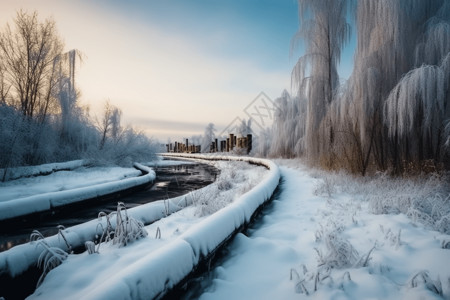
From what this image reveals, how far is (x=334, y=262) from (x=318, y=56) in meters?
8.41

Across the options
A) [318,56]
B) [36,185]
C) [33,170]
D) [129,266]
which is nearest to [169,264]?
[129,266]

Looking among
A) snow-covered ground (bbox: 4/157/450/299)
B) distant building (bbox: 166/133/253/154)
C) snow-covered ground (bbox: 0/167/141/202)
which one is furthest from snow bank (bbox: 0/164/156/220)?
distant building (bbox: 166/133/253/154)

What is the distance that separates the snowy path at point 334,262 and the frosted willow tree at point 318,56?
5622 millimetres

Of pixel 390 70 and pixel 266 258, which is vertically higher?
pixel 390 70

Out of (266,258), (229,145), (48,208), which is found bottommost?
(48,208)

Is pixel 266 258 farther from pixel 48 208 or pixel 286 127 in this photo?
pixel 286 127

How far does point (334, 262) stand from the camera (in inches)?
80.7

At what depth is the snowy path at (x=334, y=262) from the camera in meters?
1.75

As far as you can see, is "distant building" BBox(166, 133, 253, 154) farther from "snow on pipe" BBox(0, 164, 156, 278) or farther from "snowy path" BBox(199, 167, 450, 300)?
"snowy path" BBox(199, 167, 450, 300)

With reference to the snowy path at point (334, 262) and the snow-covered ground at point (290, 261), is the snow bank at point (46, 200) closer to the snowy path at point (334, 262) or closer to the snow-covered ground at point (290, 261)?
the snow-covered ground at point (290, 261)

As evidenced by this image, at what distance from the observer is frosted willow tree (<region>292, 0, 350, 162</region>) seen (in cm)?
823

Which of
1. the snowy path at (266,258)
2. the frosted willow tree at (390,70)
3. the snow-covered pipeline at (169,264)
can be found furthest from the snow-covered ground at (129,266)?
the frosted willow tree at (390,70)

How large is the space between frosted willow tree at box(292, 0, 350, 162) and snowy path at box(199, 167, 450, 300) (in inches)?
221

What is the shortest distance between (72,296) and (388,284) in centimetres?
234
